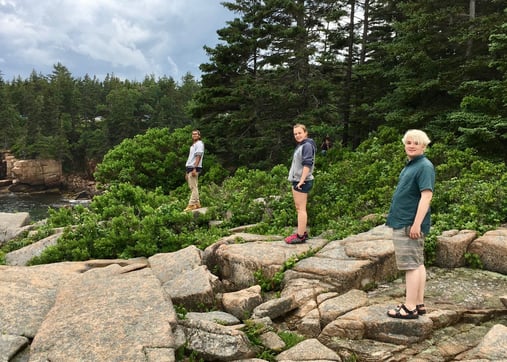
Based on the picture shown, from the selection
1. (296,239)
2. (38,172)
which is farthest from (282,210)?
(38,172)

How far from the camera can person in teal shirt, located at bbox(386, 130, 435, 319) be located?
414 centimetres

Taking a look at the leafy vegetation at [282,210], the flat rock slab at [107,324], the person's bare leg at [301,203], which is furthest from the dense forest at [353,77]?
the flat rock slab at [107,324]

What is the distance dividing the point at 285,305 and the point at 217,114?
17779 millimetres

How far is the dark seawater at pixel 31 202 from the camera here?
4138cm

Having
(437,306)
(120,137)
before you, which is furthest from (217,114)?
(120,137)

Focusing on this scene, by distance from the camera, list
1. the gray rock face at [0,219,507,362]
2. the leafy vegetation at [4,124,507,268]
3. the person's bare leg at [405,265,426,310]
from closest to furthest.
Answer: the gray rock face at [0,219,507,362] < the person's bare leg at [405,265,426,310] < the leafy vegetation at [4,124,507,268]

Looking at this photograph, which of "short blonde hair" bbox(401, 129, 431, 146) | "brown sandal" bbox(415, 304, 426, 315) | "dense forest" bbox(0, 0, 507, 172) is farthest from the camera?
"dense forest" bbox(0, 0, 507, 172)

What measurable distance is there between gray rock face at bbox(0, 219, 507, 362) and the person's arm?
1.11 m

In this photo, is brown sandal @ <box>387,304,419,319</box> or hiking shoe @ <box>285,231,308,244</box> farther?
hiking shoe @ <box>285,231,308,244</box>

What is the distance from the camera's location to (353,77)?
69.2ft

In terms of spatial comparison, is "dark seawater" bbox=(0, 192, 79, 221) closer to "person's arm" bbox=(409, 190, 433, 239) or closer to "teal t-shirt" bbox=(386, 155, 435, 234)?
"teal t-shirt" bbox=(386, 155, 435, 234)

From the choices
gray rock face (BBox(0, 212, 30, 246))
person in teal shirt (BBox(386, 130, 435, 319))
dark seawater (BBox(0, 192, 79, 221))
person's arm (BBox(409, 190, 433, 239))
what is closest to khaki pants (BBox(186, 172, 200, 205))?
gray rock face (BBox(0, 212, 30, 246))

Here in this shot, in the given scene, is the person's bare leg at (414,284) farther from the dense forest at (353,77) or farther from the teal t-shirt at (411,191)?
the dense forest at (353,77)

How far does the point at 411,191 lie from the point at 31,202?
52011 millimetres
